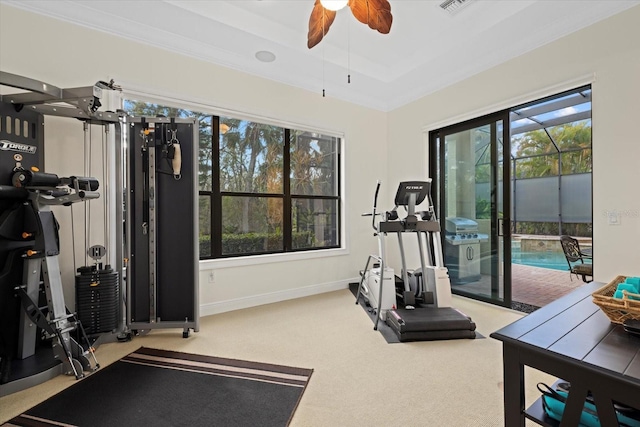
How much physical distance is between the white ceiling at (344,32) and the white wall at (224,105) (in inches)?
5.9

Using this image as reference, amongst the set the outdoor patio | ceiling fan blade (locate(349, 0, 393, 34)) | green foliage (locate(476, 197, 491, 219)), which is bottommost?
the outdoor patio

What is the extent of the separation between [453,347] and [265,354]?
64.8 inches

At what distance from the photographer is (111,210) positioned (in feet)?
9.82

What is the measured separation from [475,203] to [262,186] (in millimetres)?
2923

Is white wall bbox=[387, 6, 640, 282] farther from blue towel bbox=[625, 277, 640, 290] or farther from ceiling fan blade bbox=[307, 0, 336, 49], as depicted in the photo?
ceiling fan blade bbox=[307, 0, 336, 49]

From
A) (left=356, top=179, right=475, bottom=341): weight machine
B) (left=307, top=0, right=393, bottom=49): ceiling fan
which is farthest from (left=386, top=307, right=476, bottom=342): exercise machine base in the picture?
(left=307, top=0, right=393, bottom=49): ceiling fan

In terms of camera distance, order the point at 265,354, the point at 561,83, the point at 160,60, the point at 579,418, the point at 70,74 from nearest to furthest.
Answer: the point at 579,418 → the point at 265,354 → the point at 70,74 → the point at 561,83 → the point at 160,60

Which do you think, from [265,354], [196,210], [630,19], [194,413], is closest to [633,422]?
[194,413]

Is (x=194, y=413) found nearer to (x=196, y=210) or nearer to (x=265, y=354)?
(x=265, y=354)

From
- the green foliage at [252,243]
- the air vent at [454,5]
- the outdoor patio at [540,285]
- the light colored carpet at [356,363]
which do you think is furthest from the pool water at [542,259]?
the air vent at [454,5]

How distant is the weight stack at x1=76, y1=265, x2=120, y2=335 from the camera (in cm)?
259

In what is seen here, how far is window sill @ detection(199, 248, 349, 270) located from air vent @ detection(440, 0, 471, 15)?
329cm

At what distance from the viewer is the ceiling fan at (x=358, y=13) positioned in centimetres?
196

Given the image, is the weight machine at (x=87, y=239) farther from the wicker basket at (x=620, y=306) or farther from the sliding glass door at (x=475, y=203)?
the sliding glass door at (x=475, y=203)
